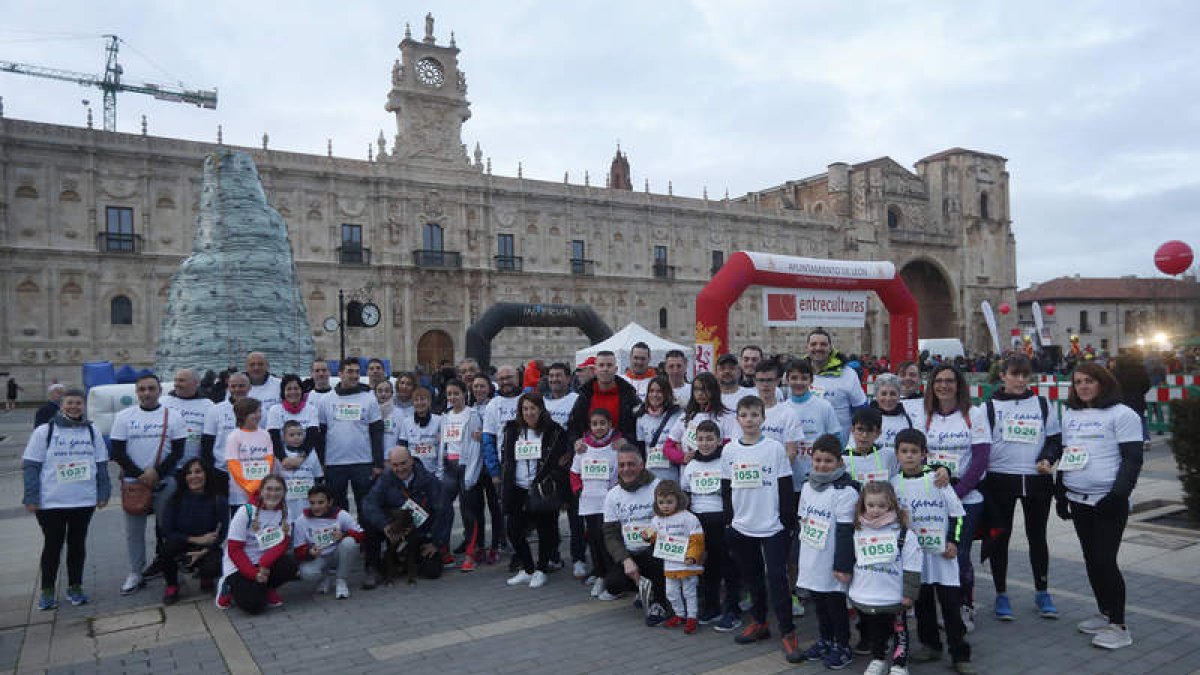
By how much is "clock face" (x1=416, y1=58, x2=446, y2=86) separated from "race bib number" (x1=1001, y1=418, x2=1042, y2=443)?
36.0 meters

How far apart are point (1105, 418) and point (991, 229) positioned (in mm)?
58491

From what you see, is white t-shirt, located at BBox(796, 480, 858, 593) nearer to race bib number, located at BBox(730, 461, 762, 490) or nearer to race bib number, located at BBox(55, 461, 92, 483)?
race bib number, located at BBox(730, 461, 762, 490)

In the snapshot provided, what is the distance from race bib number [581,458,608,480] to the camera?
6.54 meters

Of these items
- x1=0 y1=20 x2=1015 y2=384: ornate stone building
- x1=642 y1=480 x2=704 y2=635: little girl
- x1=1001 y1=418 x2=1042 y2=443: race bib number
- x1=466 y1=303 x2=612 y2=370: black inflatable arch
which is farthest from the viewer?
x1=0 y1=20 x2=1015 y2=384: ornate stone building

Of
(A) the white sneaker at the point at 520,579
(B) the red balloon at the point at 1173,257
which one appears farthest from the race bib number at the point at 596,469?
(B) the red balloon at the point at 1173,257

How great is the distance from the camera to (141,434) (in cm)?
713

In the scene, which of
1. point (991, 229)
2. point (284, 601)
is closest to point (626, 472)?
point (284, 601)

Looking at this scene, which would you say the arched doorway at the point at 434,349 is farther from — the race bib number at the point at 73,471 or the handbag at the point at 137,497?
the race bib number at the point at 73,471

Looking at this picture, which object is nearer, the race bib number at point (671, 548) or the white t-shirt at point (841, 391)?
the race bib number at point (671, 548)

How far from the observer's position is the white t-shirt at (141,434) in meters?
7.11

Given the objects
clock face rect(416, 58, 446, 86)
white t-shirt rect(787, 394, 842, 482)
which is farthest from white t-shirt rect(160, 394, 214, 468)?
clock face rect(416, 58, 446, 86)

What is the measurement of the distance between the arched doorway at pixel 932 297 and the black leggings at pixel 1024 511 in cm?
5253

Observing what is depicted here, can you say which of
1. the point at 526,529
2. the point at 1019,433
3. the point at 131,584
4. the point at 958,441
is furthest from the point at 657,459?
the point at 131,584

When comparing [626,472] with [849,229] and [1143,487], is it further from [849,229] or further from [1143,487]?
[849,229]
